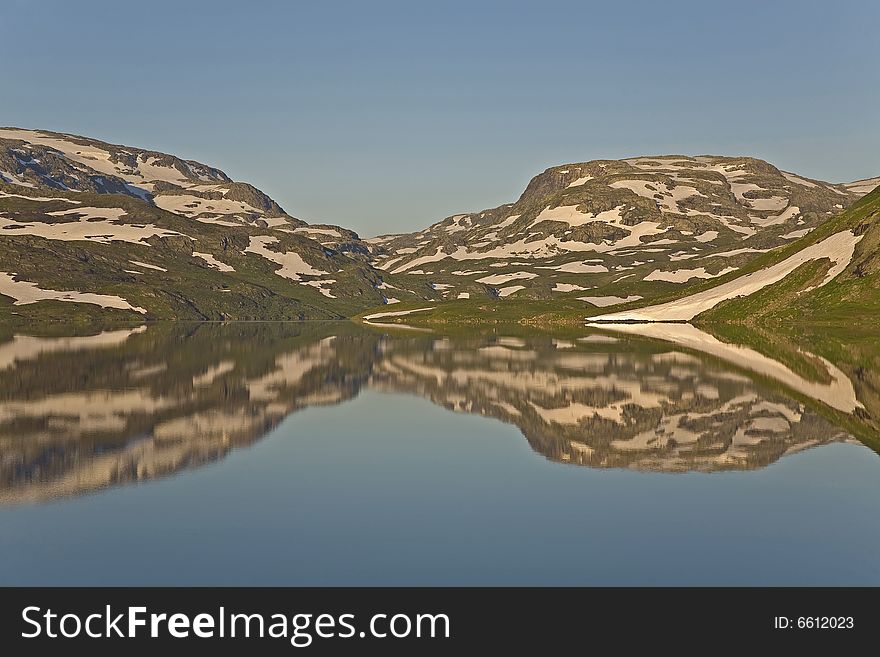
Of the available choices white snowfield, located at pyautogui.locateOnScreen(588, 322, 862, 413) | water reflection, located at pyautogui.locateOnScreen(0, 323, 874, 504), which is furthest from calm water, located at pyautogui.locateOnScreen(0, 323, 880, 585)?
white snowfield, located at pyautogui.locateOnScreen(588, 322, 862, 413)

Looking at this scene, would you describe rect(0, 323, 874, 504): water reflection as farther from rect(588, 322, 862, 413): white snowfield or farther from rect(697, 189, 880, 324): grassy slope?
rect(697, 189, 880, 324): grassy slope

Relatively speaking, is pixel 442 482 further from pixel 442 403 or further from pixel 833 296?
pixel 833 296

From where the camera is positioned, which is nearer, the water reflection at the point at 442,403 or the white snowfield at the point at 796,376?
the water reflection at the point at 442,403

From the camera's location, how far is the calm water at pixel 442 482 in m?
22.8

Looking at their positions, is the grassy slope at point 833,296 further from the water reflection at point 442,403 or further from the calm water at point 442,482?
the calm water at point 442,482

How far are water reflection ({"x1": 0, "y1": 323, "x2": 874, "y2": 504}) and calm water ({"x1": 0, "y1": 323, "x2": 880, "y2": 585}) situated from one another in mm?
269

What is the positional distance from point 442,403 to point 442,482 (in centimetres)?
2813

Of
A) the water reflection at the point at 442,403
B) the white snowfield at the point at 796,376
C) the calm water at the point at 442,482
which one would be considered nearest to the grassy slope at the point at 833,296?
the white snowfield at the point at 796,376

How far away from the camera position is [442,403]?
6206 cm

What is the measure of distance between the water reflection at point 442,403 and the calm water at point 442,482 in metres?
0.27

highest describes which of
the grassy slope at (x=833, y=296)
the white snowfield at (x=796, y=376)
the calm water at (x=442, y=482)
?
the grassy slope at (x=833, y=296)

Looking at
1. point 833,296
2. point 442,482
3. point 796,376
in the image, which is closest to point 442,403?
point 442,482

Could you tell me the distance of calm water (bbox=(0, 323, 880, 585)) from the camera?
22.8 meters
